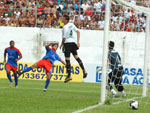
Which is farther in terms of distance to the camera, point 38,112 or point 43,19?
point 43,19

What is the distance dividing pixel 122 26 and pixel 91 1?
4464mm

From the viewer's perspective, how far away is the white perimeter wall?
85.0 ft

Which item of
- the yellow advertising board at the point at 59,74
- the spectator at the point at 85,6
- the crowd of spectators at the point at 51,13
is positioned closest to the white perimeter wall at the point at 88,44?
the crowd of spectators at the point at 51,13

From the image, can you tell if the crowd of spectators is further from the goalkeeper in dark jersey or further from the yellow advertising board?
the goalkeeper in dark jersey

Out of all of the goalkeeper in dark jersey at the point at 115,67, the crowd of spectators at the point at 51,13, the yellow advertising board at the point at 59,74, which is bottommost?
the yellow advertising board at the point at 59,74

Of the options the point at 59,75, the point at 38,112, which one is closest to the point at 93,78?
the point at 59,75

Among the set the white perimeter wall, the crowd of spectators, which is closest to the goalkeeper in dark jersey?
the white perimeter wall

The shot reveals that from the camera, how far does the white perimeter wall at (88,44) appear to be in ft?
85.0

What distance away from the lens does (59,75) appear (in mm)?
25594

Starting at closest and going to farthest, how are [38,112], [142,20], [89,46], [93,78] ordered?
[38,112]
[142,20]
[93,78]
[89,46]

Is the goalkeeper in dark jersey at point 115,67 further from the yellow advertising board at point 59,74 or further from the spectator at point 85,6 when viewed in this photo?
the spectator at point 85,6

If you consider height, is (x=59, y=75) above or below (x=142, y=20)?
below

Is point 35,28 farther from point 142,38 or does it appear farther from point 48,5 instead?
point 142,38

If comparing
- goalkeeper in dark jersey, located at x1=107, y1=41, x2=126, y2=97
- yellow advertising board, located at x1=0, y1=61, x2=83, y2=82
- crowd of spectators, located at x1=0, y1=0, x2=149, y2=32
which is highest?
crowd of spectators, located at x1=0, y1=0, x2=149, y2=32
